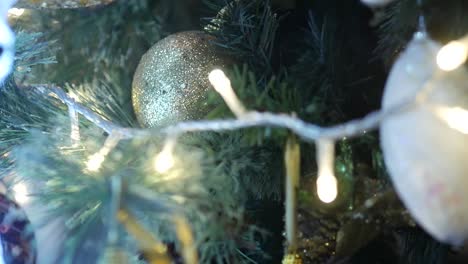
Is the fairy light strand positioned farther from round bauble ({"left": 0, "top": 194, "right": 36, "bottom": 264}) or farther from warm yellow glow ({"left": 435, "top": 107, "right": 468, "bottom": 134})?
round bauble ({"left": 0, "top": 194, "right": 36, "bottom": 264})

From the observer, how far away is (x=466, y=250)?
38cm

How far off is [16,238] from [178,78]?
0.83 feet

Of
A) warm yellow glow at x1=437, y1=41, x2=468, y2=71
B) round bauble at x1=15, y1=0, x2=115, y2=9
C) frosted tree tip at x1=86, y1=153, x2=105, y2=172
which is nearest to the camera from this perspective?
warm yellow glow at x1=437, y1=41, x2=468, y2=71

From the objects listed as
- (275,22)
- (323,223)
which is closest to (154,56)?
(275,22)

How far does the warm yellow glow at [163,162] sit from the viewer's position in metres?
0.36

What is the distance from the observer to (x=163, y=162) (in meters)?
0.36

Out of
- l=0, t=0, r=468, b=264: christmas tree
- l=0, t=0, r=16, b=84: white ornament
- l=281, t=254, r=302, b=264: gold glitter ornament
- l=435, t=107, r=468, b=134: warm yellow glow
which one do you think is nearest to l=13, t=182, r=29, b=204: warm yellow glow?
l=0, t=0, r=468, b=264: christmas tree

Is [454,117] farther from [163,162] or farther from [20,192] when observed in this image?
[20,192]

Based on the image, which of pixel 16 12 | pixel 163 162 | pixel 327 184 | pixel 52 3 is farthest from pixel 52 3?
pixel 327 184

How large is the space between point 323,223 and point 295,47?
0.17 meters

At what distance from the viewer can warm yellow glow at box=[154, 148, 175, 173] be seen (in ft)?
1.18

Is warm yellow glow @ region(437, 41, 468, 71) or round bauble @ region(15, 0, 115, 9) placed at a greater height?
warm yellow glow @ region(437, 41, 468, 71)

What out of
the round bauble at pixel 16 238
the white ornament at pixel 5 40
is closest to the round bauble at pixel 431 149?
the white ornament at pixel 5 40

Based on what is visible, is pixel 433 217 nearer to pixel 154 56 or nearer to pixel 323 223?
pixel 323 223
